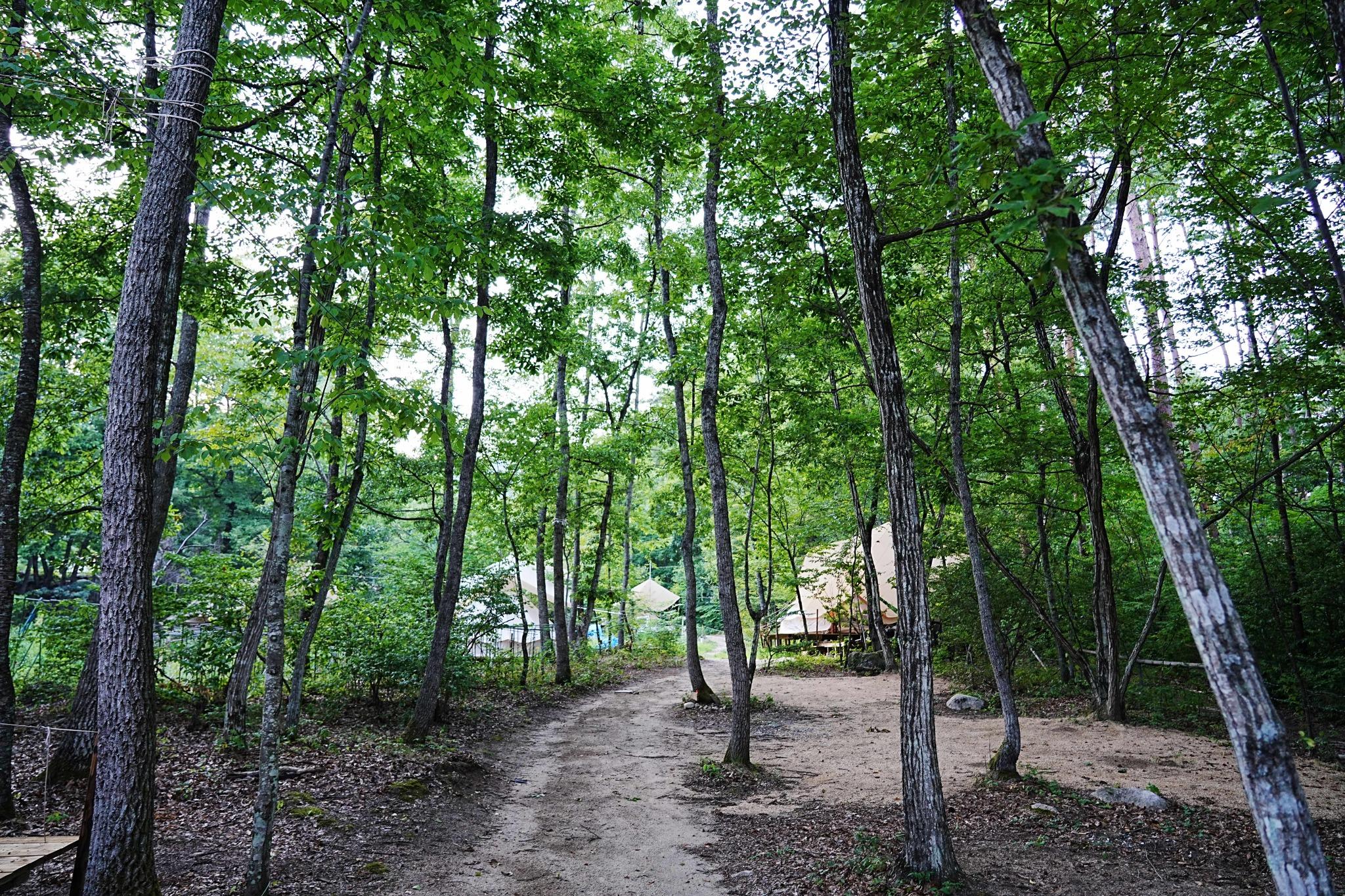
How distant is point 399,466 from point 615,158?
24.9 ft

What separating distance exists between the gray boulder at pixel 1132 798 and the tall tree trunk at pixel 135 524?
7740mm

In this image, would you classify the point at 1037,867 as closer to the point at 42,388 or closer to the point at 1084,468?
the point at 1084,468

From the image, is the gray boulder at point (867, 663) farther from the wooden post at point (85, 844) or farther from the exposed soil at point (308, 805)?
the wooden post at point (85, 844)

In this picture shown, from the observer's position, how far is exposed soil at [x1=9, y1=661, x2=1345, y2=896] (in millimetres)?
4918

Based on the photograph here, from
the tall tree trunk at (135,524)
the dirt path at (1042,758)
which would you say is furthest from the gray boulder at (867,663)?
the tall tree trunk at (135,524)

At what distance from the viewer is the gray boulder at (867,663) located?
1900cm

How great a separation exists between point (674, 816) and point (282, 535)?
190 inches

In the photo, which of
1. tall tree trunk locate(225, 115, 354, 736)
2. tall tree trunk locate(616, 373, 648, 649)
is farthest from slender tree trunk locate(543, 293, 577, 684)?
tall tree trunk locate(225, 115, 354, 736)

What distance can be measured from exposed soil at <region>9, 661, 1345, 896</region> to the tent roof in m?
18.6

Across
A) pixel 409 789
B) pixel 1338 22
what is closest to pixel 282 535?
pixel 409 789

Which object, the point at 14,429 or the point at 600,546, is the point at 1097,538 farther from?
the point at 14,429

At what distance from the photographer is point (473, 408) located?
9406 mm

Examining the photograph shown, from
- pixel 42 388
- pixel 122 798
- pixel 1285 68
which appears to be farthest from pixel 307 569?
pixel 1285 68

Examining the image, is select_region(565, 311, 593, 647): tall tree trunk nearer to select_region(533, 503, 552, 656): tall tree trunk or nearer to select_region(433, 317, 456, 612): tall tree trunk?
select_region(533, 503, 552, 656): tall tree trunk
